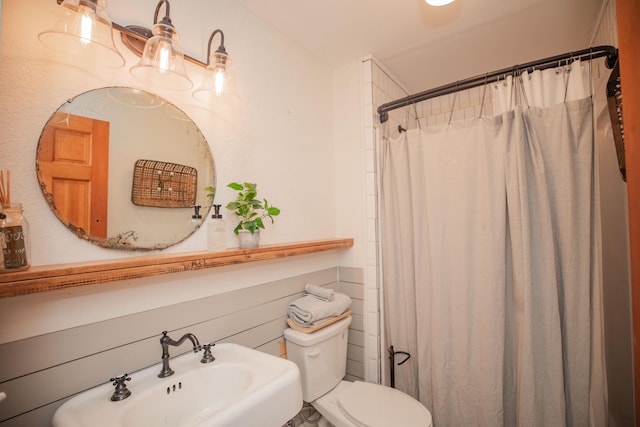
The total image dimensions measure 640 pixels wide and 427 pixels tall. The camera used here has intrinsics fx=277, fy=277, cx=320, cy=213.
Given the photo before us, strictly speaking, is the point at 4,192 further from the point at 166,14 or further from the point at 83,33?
the point at 166,14

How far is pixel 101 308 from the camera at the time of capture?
843 mm

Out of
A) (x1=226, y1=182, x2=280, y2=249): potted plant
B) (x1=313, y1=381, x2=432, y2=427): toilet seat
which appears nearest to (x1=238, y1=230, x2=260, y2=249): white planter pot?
(x1=226, y1=182, x2=280, y2=249): potted plant

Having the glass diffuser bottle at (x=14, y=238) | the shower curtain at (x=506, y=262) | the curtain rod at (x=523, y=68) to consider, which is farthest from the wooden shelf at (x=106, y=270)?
the curtain rod at (x=523, y=68)

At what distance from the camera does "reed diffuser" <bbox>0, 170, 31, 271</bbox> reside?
668 mm


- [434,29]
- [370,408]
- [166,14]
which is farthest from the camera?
[434,29]

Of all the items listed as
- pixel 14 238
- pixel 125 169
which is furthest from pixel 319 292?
pixel 14 238

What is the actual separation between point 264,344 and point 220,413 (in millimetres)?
662

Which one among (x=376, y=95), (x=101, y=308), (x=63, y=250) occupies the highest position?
(x=376, y=95)

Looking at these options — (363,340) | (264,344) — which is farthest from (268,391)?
(363,340)

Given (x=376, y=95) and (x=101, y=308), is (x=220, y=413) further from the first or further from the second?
(x=376, y=95)

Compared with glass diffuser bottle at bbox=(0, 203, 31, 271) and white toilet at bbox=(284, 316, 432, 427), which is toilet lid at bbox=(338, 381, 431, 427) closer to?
white toilet at bbox=(284, 316, 432, 427)

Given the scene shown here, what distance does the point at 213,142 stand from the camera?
1.22m

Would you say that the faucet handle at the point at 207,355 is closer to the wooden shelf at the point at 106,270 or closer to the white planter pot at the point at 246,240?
the wooden shelf at the point at 106,270

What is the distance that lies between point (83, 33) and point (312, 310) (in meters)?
1.31
